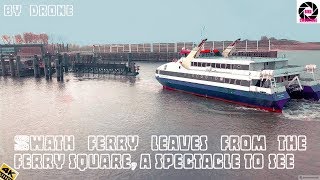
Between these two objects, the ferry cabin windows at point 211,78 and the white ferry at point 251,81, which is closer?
the white ferry at point 251,81

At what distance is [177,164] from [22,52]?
108 meters

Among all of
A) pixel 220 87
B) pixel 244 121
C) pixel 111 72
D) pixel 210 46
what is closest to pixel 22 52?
pixel 111 72

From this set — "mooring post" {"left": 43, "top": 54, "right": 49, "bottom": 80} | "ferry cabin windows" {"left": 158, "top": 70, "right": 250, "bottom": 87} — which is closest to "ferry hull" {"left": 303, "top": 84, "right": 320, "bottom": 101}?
"ferry cabin windows" {"left": 158, "top": 70, "right": 250, "bottom": 87}

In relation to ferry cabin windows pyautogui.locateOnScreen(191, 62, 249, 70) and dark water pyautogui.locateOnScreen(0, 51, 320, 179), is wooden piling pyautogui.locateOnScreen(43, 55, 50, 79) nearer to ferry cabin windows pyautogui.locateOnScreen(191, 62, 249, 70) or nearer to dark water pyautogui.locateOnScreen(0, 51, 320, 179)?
dark water pyautogui.locateOnScreen(0, 51, 320, 179)

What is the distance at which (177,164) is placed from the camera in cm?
2048

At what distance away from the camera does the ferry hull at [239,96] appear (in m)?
31.8

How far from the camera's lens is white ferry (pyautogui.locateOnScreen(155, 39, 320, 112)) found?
3244cm

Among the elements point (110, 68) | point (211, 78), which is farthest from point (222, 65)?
point (110, 68)

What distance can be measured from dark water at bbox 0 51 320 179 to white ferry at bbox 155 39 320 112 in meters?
1.35

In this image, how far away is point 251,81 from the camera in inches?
1336

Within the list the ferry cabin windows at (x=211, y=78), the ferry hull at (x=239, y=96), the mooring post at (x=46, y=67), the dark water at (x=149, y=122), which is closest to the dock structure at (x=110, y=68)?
the mooring post at (x=46, y=67)

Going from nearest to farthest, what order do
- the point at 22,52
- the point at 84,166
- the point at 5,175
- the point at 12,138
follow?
the point at 5,175 → the point at 84,166 → the point at 12,138 → the point at 22,52

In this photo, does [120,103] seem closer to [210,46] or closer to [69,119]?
[69,119]

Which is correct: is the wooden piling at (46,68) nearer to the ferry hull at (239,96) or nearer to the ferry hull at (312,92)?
the ferry hull at (239,96)
